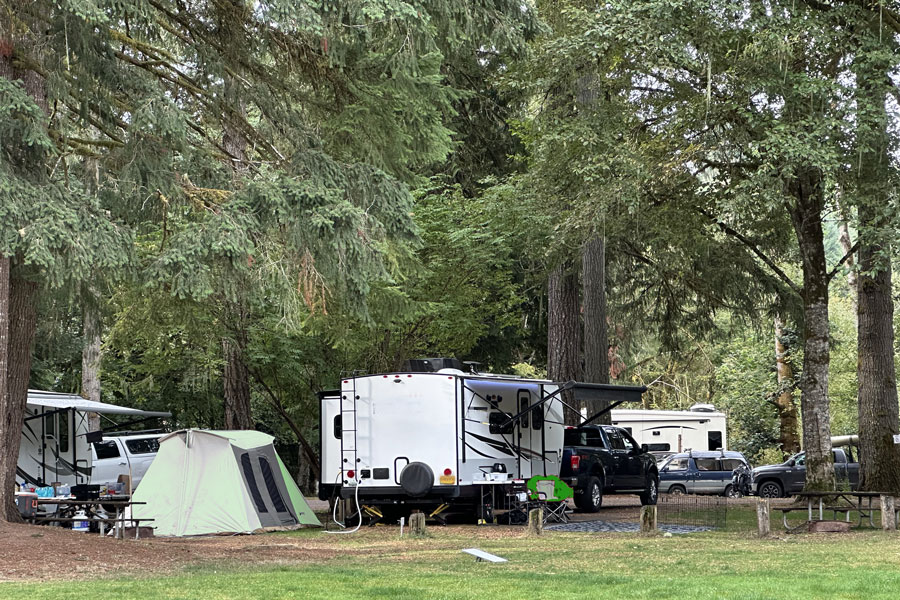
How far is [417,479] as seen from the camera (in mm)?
16484

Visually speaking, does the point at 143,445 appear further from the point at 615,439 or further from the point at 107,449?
the point at 615,439

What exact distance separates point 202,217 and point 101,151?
8.95ft

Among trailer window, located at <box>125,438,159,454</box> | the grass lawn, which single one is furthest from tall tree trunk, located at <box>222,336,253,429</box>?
the grass lawn

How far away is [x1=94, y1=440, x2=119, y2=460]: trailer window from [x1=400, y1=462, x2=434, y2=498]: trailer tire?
9.73m

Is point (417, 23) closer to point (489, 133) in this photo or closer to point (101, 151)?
point (101, 151)

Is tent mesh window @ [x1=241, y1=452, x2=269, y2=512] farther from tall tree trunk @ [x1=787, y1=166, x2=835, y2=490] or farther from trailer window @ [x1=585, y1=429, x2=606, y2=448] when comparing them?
tall tree trunk @ [x1=787, y1=166, x2=835, y2=490]

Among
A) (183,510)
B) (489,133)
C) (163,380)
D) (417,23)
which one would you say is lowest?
(183,510)

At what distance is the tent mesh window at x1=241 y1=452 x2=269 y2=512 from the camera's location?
57.6 ft

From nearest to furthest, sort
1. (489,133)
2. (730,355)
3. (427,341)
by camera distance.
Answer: (427,341), (489,133), (730,355)

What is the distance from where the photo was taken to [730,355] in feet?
144

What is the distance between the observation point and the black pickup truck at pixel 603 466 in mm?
20047

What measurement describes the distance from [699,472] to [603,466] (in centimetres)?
1003

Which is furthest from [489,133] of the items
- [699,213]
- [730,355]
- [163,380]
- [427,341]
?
[730,355]

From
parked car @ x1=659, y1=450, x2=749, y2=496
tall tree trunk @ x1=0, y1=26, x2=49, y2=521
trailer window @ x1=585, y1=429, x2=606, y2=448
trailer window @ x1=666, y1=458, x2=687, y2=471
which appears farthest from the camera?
trailer window @ x1=666, y1=458, x2=687, y2=471
